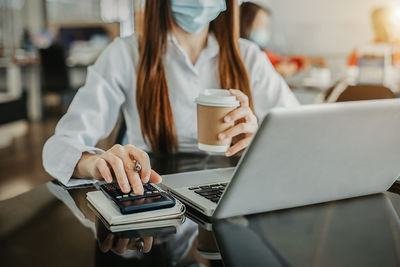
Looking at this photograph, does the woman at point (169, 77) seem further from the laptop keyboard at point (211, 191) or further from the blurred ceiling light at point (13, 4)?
the blurred ceiling light at point (13, 4)

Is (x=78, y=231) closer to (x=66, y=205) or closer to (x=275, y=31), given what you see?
(x=66, y=205)

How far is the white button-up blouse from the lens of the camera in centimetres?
109

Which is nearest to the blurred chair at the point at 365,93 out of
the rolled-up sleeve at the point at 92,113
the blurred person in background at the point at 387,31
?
the rolled-up sleeve at the point at 92,113

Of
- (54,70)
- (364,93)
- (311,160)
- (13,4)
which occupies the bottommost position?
(54,70)

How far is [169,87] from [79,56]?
5639 millimetres

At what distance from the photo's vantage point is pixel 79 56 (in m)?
6.48

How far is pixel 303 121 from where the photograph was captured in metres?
0.49

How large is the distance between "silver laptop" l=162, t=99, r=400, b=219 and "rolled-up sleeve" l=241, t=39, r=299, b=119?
0.68 meters

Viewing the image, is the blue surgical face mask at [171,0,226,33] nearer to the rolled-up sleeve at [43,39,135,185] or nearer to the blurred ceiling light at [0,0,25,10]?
the rolled-up sleeve at [43,39,135,185]

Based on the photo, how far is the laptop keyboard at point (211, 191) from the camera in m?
0.64

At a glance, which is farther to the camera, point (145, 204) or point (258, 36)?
point (258, 36)

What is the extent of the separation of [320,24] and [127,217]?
17.3 ft

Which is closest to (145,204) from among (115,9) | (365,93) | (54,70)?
(365,93)

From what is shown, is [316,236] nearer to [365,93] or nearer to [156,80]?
[156,80]
